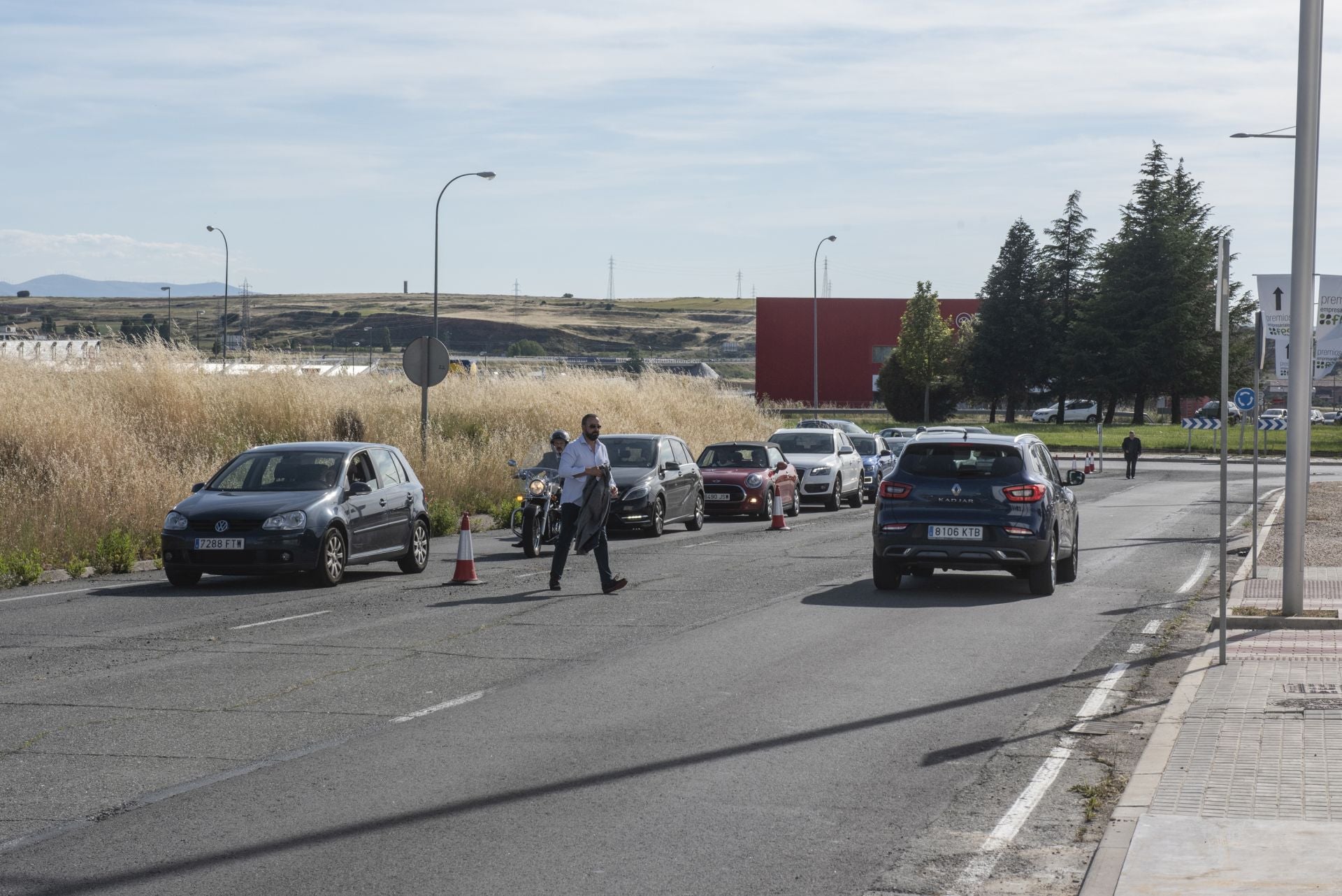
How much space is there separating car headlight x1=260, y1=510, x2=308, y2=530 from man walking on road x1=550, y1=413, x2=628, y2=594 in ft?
8.59

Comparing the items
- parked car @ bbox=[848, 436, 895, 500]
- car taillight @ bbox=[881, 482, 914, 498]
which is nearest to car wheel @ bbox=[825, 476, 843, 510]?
parked car @ bbox=[848, 436, 895, 500]

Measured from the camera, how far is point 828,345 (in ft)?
333

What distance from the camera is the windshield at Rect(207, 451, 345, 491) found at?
54.1 ft

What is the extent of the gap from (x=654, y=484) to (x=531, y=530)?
4088mm

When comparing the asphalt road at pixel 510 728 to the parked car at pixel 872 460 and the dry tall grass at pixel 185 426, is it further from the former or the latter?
the parked car at pixel 872 460

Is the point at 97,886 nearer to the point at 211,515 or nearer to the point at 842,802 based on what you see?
the point at 842,802

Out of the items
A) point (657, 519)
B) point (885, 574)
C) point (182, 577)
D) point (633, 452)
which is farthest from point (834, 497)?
point (182, 577)

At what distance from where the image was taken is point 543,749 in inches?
311

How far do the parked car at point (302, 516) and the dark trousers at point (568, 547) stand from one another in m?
2.34

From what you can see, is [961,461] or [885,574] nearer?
[961,461]

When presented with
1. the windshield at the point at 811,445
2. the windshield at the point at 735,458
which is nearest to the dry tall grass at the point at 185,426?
the windshield at the point at 735,458

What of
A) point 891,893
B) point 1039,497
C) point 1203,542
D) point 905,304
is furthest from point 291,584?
point 905,304

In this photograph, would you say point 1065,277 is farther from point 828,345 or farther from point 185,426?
point 185,426

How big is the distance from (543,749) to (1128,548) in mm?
15728
